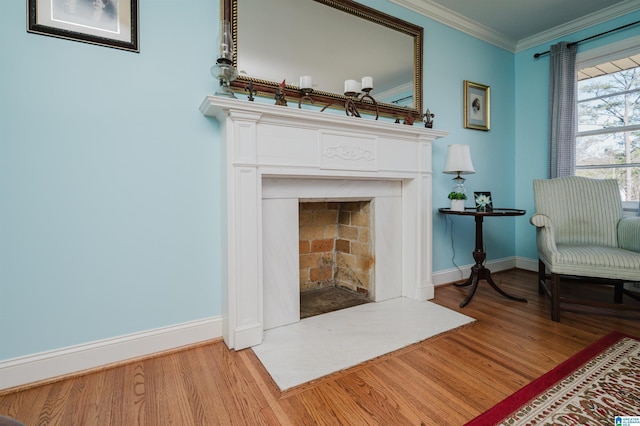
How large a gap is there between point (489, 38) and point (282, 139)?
2.79 m

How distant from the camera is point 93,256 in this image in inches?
61.3

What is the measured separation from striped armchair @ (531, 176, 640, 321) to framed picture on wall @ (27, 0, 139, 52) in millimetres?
2852

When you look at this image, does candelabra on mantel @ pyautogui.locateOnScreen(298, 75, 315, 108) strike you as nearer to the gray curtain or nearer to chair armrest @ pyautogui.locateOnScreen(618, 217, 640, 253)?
chair armrest @ pyautogui.locateOnScreen(618, 217, 640, 253)

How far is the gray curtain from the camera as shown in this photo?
3.00m

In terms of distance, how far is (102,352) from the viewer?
1.57 meters

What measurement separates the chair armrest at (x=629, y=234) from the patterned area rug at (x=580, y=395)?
97cm

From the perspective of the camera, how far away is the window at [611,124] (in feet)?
9.12

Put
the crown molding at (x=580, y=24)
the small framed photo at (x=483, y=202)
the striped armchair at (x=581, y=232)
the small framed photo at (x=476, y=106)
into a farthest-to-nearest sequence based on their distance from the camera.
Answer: the small framed photo at (x=476, y=106), the crown molding at (x=580, y=24), the small framed photo at (x=483, y=202), the striped armchair at (x=581, y=232)

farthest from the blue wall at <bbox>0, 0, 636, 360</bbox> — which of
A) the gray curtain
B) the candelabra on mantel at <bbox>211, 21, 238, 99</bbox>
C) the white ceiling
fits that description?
the gray curtain

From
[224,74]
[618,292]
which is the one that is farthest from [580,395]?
[224,74]

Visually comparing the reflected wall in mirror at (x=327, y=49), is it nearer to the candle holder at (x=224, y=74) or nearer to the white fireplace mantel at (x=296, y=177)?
the candle holder at (x=224, y=74)

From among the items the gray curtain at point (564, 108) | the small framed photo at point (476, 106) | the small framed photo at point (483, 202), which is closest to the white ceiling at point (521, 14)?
the gray curtain at point (564, 108)

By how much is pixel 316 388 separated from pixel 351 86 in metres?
1.97

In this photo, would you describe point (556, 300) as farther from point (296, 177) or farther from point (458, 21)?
point (458, 21)
